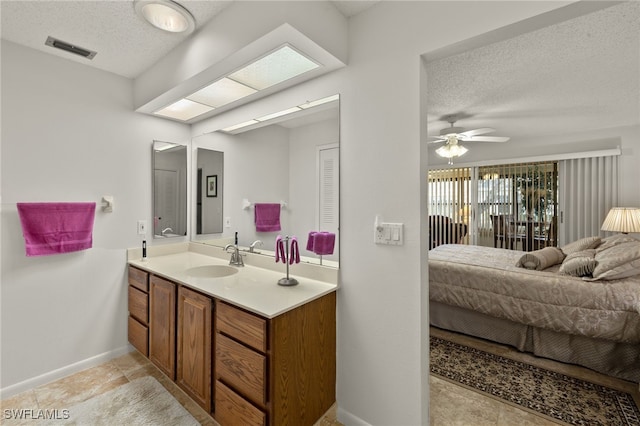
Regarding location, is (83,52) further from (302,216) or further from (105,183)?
(302,216)

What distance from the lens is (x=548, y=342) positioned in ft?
7.65

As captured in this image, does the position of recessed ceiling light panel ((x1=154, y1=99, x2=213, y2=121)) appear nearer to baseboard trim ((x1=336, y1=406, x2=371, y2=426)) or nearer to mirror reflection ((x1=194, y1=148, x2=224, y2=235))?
mirror reflection ((x1=194, y1=148, x2=224, y2=235))

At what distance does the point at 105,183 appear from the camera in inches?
91.7

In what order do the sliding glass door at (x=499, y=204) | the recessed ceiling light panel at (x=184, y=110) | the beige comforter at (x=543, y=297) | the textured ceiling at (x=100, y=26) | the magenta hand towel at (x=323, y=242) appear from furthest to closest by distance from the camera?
the sliding glass door at (x=499, y=204), the recessed ceiling light panel at (x=184, y=110), the beige comforter at (x=543, y=297), the magenta hand towel at (x=323, y=242), the textured ceiling at (x=100, y=26)

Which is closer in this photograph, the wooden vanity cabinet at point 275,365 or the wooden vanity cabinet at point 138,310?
the wooden vanity cabinet at point 275,365

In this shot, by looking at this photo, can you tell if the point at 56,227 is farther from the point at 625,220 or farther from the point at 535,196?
the point at 535,196

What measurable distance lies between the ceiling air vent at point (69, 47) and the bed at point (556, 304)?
3.42 m

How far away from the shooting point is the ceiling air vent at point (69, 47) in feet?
6.22

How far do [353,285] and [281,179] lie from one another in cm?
99

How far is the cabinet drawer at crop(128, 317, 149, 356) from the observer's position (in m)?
2.16

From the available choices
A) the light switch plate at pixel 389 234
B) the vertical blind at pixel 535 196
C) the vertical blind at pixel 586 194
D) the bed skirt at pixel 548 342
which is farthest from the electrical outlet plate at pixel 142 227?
the vertical blind at pixel 586 194

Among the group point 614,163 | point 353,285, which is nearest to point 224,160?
point 353,285

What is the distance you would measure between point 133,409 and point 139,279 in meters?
0.92

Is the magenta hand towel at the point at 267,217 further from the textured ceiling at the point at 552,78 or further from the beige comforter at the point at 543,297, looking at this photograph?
the beige comforter at the point at 543,297
